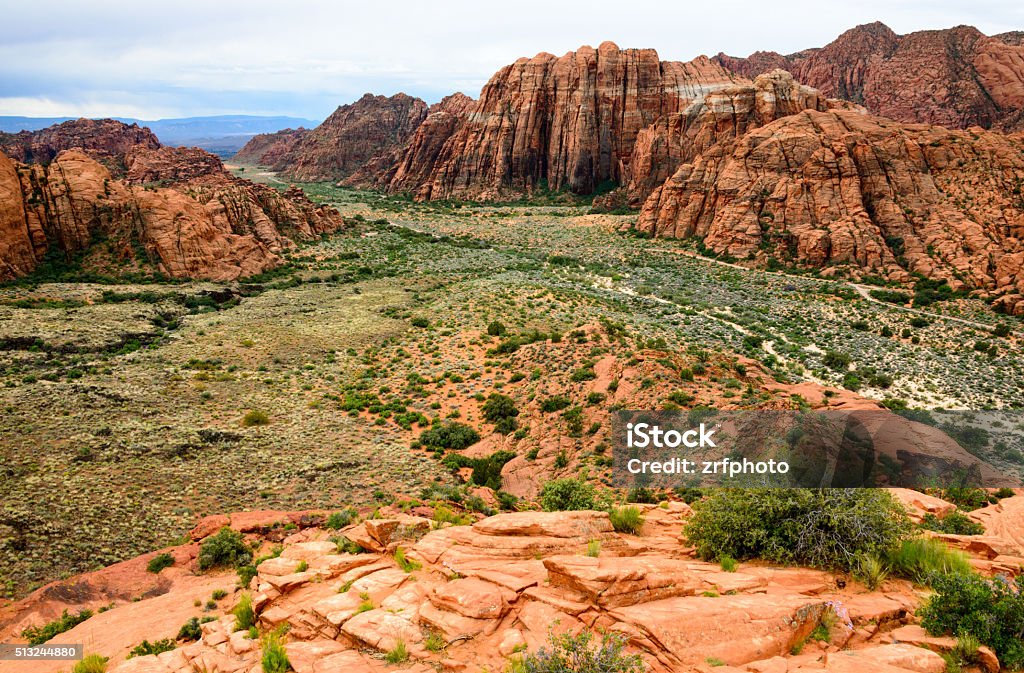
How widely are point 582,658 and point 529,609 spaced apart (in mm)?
1803

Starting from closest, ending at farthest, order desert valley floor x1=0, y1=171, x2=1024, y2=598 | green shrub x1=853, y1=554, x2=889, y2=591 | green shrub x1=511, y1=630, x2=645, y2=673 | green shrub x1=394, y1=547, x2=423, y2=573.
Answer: green shrub x1=511, y1=630, x2=645, y2=673 → green shrub x1=853, y1=554, x2=889, y2=591 → green shrub x1=394, y1=547, x2=423, y2=573 → desert valley floor x1=0, y1=171, x2=1024, y2=598

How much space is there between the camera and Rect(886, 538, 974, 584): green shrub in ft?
30.7

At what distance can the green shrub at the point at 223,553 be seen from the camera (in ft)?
52.3

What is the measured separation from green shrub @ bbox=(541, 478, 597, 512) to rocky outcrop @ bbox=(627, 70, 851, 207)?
68834 millimetres

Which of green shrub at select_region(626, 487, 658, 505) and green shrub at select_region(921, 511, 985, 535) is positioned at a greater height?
green shrub at select_region(921, 511, 985, 535)

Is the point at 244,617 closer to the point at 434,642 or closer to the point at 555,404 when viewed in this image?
the point at 434,642

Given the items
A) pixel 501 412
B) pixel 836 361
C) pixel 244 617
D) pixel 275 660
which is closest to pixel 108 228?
pixel 501 412

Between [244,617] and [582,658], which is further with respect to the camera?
[244,617]

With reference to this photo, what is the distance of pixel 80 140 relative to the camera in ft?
413

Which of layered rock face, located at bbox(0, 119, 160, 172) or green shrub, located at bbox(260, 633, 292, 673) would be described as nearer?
green shrub, located at bbox(260, 633, 292, 673)

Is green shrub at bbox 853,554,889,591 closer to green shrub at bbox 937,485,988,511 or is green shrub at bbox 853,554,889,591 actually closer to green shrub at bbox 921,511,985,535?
green shrub at bbox 921,511,985,535

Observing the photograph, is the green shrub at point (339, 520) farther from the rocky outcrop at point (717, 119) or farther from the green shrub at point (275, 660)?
the rocky outcrop at point (717, 119)

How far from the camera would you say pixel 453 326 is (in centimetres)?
4231

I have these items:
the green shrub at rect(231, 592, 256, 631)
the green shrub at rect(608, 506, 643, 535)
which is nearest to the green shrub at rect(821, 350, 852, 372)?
the green shrub at rect(608, 506, 643, 535)
